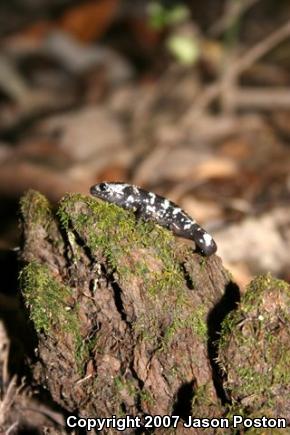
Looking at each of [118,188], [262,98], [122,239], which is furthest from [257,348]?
[262,98]

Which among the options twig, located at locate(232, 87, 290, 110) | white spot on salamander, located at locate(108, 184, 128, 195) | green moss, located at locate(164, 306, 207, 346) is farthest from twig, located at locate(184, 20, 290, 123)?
green moss, located at locate(164, 306, 207, 346)

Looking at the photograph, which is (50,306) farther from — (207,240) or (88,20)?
(88,20)

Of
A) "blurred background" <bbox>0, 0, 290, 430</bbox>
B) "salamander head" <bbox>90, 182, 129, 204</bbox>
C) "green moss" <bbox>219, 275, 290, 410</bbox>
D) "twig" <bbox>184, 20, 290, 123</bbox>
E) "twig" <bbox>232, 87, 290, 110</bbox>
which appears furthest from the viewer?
"twig" <bbox>232, 87, 290, 110</bbox>

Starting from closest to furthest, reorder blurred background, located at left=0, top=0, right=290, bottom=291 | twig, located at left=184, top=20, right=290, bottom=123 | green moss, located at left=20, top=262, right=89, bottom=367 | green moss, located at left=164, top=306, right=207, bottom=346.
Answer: green moss, located at left=164, top=306, right=207, bottom=346
green moss, located at left=20, top=262, right=89, bottom=367
blurred background, located at left=0, top=0, right=290, bottom=291
twig, located at left=184, top=20, right=290, bottom=123

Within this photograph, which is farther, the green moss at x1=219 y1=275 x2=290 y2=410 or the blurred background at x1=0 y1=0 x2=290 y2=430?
the blurred background at x1=0 y1=0 x2=290 y2=430

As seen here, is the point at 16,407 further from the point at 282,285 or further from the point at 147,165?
the point at 147,165

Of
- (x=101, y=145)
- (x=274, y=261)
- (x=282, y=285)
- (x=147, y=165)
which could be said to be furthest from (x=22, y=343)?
(x=101, y=145)

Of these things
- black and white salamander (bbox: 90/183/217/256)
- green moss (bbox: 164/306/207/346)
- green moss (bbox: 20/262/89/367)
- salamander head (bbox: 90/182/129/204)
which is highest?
salamander head (bbox: 90/182/129/204)

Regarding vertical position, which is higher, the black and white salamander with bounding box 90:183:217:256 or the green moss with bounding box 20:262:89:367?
the black and white salamander with bounding box 90:183:217:256

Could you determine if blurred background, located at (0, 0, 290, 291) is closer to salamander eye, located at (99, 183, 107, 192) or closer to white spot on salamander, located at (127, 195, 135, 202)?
salamander eye, located at (99, 183, 107, 192)
